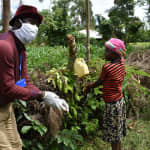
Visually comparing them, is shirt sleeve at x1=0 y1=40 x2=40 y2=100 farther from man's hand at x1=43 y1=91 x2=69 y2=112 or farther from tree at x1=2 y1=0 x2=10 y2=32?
tree at x1=2 y1=0 x2=10 y2=32

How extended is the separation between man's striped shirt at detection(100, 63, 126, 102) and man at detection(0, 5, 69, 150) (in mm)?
802

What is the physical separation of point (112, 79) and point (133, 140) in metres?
1.45

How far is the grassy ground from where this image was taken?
2.86 meters

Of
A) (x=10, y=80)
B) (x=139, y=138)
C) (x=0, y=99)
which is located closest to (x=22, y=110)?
(x=0, y=99)

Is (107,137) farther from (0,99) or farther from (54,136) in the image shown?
(0,99)

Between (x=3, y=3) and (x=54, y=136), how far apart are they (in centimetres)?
260

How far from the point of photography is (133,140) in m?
3.05

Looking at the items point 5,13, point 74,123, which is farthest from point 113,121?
point 5,13

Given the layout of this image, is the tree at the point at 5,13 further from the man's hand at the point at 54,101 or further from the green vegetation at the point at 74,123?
the man's hand at the point at 54,101

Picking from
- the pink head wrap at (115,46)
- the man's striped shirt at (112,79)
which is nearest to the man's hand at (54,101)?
the man's striped shirt at (112,79)

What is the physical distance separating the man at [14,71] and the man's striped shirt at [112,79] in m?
0.80

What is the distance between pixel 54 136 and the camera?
243 cm

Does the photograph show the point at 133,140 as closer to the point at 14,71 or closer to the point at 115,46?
the point at 115,46

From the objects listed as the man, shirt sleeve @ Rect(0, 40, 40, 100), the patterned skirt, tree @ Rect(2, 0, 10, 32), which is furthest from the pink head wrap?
tree @ Rect(2, 0, 10, 32)
